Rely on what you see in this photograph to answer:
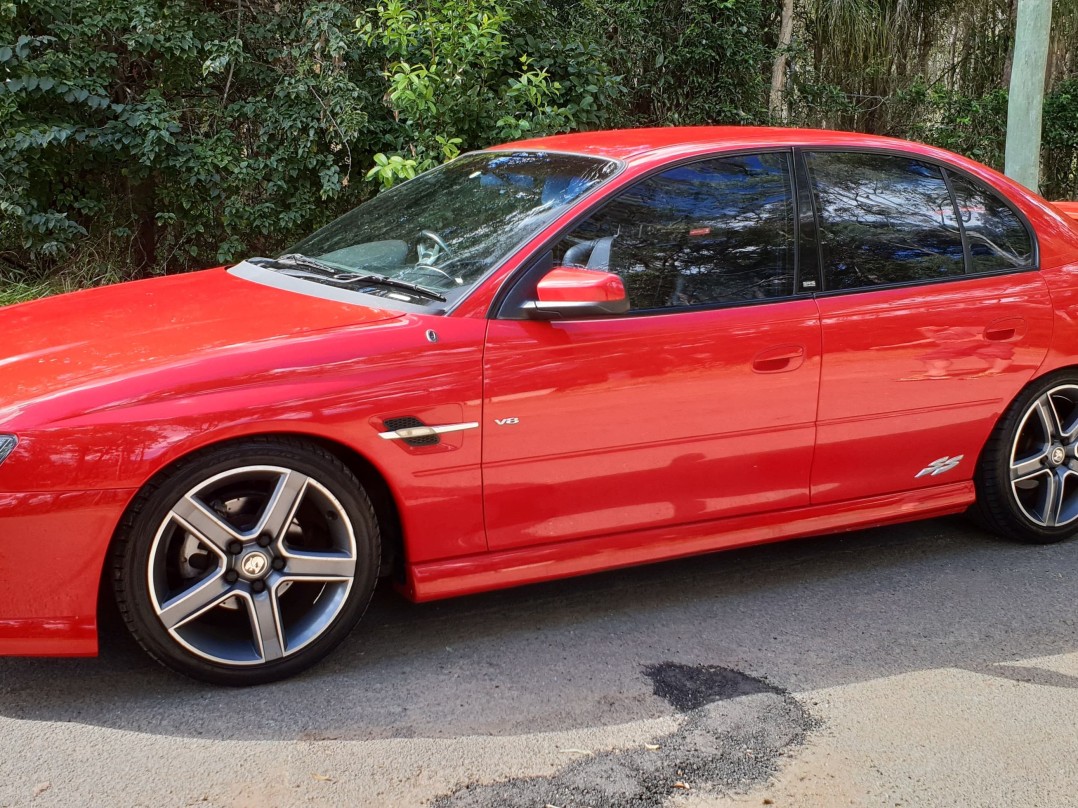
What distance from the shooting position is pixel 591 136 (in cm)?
444

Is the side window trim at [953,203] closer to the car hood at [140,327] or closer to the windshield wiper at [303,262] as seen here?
the car hood at [140,327]

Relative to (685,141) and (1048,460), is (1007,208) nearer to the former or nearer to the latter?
(1048,460)

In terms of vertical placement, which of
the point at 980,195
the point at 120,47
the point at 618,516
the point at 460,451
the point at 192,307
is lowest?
the point at 618,516

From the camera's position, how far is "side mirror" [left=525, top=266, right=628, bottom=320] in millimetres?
3383

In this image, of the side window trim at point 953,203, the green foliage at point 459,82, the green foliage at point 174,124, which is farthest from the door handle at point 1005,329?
the green foliage at point 174,124

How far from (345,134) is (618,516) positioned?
5524 mm

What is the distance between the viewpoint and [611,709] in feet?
10.6

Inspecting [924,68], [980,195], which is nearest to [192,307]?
[980,195]

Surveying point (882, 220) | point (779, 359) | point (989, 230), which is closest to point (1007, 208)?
point (989, 230)

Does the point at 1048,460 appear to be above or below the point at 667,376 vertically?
below

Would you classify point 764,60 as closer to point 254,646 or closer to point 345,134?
point 345,134

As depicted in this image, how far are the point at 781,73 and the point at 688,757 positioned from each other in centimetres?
1120

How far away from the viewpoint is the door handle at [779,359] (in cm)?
381

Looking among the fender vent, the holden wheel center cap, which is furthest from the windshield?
the holden wheel center cap
